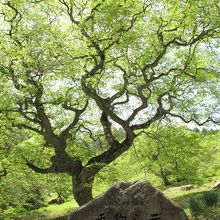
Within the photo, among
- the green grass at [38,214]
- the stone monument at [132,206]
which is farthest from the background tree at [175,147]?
the stone monument at [132,206]

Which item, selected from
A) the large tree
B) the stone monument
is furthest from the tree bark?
the stone monument

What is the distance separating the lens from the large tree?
16078mm

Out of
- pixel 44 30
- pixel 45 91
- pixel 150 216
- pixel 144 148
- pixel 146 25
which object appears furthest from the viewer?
pixel 144 148

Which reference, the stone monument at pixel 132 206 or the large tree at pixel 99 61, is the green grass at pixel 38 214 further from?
the stone monument at pixel 132 206

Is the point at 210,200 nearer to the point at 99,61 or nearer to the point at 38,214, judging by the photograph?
the point at 99,61

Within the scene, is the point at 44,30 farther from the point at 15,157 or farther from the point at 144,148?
the point at 144,148

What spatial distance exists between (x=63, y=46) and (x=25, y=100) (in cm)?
306

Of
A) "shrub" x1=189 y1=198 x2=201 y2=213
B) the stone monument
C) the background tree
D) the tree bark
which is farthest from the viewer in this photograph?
the background tree

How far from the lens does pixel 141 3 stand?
17172mm

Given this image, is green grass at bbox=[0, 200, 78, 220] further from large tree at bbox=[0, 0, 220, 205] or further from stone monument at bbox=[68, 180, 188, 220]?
→ stone monument at bbox=[68, 180, 188, 220]

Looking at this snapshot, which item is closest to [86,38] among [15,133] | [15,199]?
[15,133]

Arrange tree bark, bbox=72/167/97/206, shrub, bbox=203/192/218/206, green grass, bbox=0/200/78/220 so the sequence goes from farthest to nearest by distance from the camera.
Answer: green grass, bbox=0/200/78/220, tree bark, bbox=72/167/97/206, shrub, bbox=203/192/218/206

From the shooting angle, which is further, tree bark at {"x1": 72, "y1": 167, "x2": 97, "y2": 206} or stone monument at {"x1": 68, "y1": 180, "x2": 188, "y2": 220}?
tree bark at {"x1": 72, "y1": 167, "x2": 97, "y2": 206}

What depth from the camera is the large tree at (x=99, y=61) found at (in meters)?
16.1
